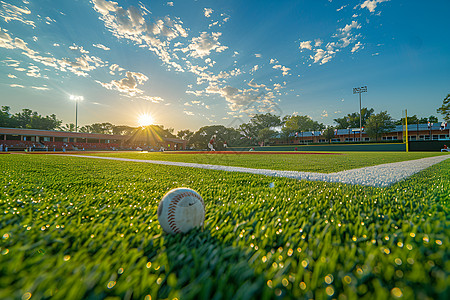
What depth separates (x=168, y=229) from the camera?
169 centimetres

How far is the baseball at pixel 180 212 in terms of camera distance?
1.68m

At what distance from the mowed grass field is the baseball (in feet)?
0.26

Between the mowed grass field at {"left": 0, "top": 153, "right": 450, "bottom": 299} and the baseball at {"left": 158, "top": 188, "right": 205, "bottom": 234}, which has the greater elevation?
the baseball at {"left": 158, "top": 188, "right": 205, "bottom": 234}

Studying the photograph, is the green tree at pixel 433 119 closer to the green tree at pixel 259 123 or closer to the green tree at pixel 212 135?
the green tree at pixel 259 123

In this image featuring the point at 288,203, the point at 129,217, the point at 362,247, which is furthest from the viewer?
the point at 288,203

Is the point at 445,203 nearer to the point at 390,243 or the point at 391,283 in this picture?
the point at 390,243

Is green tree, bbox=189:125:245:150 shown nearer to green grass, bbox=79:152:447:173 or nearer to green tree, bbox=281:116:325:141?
green tree, bbox=281:116:325:141

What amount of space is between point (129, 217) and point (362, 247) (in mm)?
2164

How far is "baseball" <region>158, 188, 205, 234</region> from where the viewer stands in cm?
→ 168

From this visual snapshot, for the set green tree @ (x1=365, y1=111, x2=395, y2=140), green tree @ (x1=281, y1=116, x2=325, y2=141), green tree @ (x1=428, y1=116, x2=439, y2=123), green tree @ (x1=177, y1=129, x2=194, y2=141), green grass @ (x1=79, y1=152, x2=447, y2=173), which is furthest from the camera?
green tree @ (x1=177, y1=129, x2=194, y2=141)

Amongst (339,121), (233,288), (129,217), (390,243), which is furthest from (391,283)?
(339,121)

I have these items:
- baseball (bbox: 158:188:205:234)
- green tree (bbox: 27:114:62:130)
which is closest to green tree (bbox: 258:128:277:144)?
baseball (bbox: 158:188:205:234)

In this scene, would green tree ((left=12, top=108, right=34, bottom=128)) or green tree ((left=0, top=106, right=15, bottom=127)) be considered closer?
green tree ((left=0, top=106, right=15, bottom=127))

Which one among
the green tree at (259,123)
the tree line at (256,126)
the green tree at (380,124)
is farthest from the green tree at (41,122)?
the green tree at (380,124)
